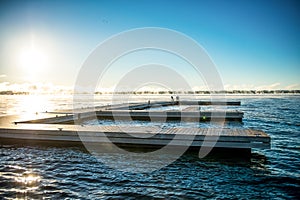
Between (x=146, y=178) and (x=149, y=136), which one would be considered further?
(x=149, y=136)

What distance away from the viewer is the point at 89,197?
636cm

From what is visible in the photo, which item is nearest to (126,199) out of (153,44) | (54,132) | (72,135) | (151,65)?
(72,135)

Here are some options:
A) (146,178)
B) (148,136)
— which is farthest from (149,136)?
(146,178)

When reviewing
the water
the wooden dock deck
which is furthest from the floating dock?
the water

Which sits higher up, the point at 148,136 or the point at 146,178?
the point at 148,136

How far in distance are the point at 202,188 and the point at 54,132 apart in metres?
7.90

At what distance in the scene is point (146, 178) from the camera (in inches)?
306

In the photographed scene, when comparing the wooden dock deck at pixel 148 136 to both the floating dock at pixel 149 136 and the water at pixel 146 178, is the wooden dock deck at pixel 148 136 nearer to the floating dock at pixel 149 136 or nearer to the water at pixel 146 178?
the floating dock at pixel 149 136

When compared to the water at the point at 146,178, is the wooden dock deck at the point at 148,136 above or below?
above

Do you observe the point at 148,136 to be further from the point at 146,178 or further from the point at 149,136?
the point at 146,178

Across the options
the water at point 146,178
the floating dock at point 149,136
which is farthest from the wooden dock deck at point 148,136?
the water at point 146,178

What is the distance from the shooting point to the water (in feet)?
21.6

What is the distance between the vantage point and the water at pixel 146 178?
6594 millimetres

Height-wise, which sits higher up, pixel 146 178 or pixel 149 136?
pixel 149 136
